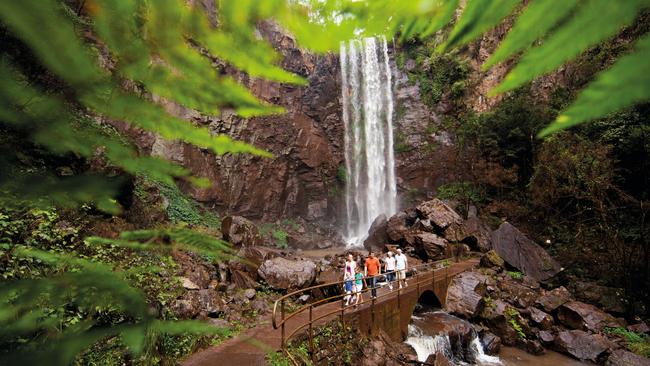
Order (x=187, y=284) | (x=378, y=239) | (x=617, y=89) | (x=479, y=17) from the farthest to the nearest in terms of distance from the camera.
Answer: (x=378, y=239)
(x=187, y=284)
(x=479, y=17)
(x=617, y=89)

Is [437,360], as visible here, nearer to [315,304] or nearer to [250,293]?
[315,304]

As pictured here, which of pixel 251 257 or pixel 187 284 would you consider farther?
pixel 251 257

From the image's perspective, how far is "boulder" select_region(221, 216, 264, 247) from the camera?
12.1 meters

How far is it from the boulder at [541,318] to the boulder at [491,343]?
61.2 inches

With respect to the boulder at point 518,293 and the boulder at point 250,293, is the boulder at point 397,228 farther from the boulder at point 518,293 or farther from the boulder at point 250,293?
the boulder at point 250,293

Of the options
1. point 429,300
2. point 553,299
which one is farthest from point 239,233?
point 553,299

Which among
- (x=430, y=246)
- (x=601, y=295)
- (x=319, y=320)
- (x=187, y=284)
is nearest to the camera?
(x=319, y=320)

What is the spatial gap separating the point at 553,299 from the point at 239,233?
10.9 m

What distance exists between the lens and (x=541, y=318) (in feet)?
30.4

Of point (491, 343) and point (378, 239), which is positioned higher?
point (378, 239)

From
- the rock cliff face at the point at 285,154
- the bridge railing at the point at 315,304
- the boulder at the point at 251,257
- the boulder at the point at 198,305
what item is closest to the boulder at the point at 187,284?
the boulder at the point at 198,305

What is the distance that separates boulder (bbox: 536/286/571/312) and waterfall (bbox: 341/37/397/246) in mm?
12288

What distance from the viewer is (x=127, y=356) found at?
4.24 m

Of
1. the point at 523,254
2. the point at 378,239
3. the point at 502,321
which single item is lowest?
the point at 502,321
